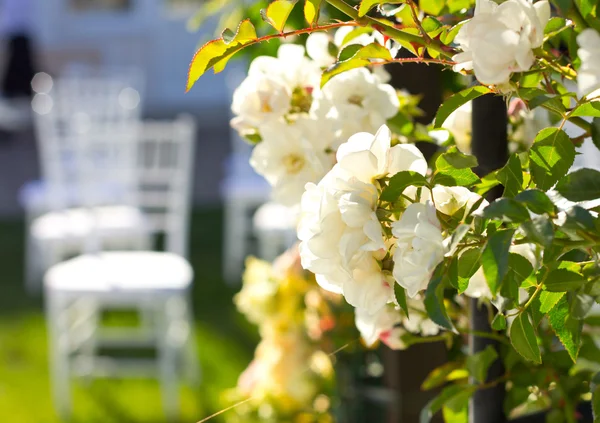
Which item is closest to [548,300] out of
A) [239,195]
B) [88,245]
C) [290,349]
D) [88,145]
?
[290,349]

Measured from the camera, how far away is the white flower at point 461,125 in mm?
659

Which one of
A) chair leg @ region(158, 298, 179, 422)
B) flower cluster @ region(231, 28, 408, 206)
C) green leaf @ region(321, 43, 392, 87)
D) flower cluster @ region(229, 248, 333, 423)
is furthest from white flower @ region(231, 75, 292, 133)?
chair leg @ region(158, 298, 179, 422)

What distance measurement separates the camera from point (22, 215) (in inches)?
216

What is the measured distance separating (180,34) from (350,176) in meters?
9.10

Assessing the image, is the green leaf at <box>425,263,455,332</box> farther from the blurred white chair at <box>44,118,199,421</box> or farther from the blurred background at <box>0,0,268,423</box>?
the blurred white chair at <box>44,118,199,421</box>

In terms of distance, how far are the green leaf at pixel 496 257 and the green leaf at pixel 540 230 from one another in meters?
0.01

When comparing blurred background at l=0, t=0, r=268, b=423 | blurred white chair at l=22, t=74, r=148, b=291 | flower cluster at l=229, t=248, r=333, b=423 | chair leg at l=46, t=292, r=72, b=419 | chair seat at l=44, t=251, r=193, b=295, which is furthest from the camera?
blurred white chair at l=22, t=74, r=148, b=291

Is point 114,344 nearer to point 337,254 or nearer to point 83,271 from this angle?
point 83,271

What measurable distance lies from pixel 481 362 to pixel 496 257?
25 cm

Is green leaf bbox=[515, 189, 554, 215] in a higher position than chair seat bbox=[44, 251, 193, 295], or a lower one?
higher

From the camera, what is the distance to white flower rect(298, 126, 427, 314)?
1.41 ft

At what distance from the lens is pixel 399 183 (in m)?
0.44

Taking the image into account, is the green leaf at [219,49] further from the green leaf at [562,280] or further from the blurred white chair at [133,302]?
the blurred white chair at [133,302]

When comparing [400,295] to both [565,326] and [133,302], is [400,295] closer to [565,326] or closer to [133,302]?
[565,326]
